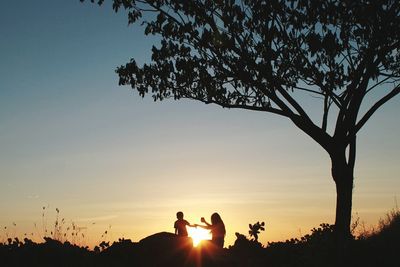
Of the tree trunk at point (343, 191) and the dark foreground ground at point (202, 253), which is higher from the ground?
the tree trunk at point (343, 191)

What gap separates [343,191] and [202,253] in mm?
5762

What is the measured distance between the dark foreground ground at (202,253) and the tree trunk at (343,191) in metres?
0.74

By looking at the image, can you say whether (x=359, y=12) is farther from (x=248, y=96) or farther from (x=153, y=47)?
(x=153, y=47)

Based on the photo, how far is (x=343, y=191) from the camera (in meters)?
18.9

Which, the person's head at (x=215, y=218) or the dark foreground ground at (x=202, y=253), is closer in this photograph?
the dark foreground ground at (x=202, y=253)

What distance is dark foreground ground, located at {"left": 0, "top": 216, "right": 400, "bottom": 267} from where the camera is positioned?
15.1 meters

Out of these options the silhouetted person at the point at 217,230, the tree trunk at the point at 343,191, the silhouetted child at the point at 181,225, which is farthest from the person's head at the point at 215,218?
the tree trunk at the point at 343,191

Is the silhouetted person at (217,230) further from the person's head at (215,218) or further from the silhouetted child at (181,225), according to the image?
the silhouetted child at (181,225)

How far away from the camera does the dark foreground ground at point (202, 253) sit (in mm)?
15070

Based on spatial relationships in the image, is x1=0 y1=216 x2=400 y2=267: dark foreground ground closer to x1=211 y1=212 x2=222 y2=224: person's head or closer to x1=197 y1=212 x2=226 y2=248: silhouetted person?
x1=197 y1=212 x2=226 y2=248: silhouetted person

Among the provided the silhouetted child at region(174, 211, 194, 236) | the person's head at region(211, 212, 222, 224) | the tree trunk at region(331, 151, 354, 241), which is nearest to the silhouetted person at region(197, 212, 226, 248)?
the person's head at region(211, 212, 222, 224)

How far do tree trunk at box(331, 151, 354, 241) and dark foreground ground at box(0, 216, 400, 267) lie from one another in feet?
2.43

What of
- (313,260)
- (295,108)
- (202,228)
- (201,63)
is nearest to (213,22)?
(201,63)

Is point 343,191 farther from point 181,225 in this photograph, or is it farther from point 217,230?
point 181,225
